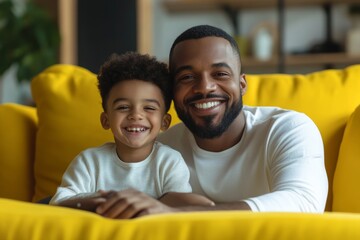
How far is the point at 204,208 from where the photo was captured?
1.33m

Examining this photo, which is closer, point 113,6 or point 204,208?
point 204,208

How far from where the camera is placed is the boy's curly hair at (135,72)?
1585mm

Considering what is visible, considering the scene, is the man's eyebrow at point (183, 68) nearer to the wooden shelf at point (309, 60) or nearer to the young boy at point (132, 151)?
the young boy at point (132, 151)

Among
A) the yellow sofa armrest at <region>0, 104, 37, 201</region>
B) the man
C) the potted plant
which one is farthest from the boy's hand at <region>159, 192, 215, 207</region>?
the potted plant

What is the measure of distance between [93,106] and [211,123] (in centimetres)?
47

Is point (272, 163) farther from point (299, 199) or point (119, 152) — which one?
point (119, 152)

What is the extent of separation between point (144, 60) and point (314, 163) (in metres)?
0.45

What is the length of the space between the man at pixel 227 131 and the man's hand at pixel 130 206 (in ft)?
1.03

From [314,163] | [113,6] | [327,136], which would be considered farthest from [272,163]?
[113,6]

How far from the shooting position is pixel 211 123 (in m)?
1.68

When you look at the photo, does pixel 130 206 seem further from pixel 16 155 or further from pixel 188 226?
pixel 16 155

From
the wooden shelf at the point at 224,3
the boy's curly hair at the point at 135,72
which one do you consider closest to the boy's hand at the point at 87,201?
the boy's curly hair at the point at 135,72

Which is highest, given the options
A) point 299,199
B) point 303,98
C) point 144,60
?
point 144,60

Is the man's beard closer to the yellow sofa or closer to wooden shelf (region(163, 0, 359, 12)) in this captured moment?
the yellow sofa
